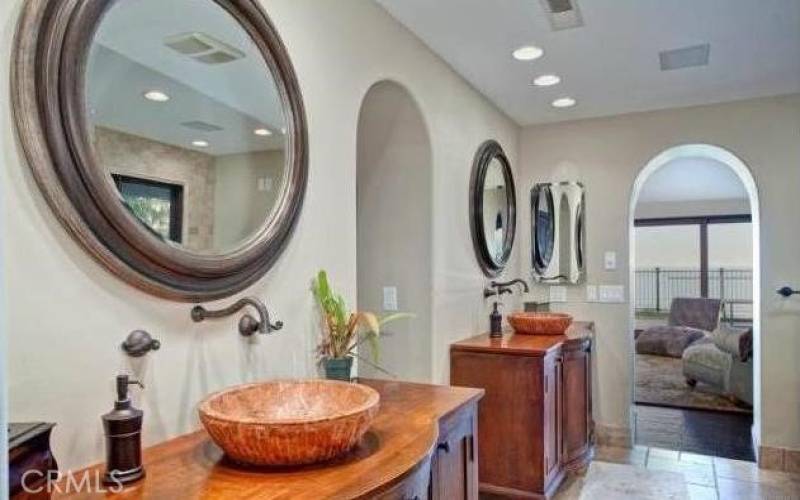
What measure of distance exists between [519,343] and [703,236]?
22.3 ft

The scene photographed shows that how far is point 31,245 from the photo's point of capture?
1148 millimetres

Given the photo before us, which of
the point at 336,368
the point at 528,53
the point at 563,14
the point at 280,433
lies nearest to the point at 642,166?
the point at 528,53

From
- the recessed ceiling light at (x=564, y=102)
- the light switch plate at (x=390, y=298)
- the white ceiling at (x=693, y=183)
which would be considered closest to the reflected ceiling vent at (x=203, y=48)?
the light switch plate at (x=390, y=298)

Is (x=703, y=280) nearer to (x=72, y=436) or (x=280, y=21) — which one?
(x=280, y=21)

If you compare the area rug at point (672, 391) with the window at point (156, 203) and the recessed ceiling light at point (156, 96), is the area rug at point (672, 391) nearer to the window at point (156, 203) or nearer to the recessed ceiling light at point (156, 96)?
the window at point (156, 203)

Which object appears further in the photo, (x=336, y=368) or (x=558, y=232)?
(x=558, y=232)

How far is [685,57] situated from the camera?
3156 mm

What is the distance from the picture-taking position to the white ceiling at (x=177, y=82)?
133 centimetres

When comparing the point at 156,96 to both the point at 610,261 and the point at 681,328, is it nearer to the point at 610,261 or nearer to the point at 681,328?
the point at 610,261

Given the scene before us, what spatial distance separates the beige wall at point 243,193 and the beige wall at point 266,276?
7.1 inches

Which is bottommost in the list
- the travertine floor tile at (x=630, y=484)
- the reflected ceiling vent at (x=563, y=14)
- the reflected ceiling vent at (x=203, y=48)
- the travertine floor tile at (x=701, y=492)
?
the travertine floor tile at (x=630, y=484)

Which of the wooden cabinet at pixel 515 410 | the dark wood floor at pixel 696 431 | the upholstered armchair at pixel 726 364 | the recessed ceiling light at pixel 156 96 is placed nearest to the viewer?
the recessed ceiling light at pixel 156 96

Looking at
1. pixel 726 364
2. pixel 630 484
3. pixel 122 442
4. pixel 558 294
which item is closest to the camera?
pixel 122 442

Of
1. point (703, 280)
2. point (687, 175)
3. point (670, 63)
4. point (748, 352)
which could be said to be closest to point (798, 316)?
point (748, 352)
